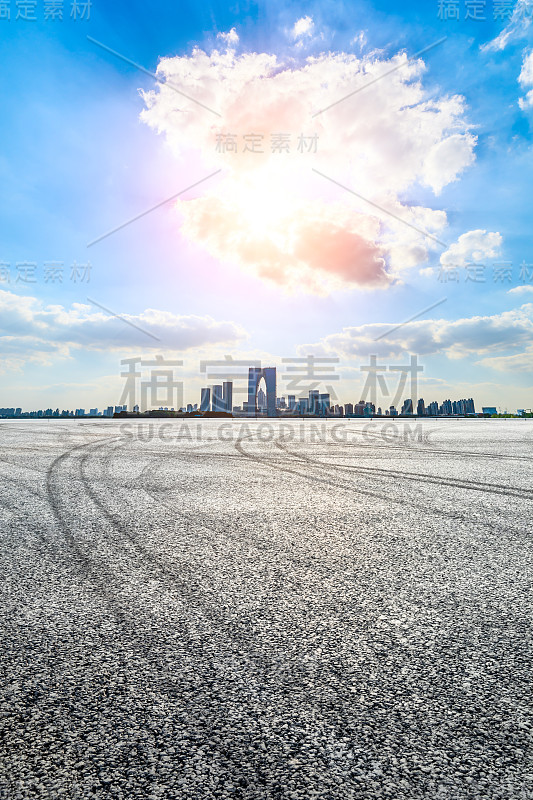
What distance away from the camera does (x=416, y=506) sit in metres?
5.57

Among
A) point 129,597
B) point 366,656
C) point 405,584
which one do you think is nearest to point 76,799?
point 366,656

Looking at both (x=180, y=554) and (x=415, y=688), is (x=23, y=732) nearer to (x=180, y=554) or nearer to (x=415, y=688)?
(x=415, y=688)

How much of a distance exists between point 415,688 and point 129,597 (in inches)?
70.1

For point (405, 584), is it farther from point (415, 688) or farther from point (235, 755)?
point (235, 755)

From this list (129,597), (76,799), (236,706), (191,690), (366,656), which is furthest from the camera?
(129,597)

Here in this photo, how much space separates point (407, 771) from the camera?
1.51m

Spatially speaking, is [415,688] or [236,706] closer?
[236,706]

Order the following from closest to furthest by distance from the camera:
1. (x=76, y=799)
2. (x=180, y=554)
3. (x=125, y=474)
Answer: (x=76, y=799), (x=180, y=554), (x=125, y=474)

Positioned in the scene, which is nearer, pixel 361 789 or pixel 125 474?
pixel 361 789

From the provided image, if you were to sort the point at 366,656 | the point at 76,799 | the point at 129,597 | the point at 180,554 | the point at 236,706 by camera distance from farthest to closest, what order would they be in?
1. the point at 180,554
2. the point at 129,597
3. the point at 366,656
4. the point at 236,706
5. the point at 76,799

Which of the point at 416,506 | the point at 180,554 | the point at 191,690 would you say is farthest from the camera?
the point at 416,506

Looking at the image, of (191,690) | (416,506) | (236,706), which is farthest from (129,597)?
(416,506)

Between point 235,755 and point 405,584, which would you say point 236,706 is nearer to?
point 235,755

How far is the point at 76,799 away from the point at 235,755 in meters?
0.50
